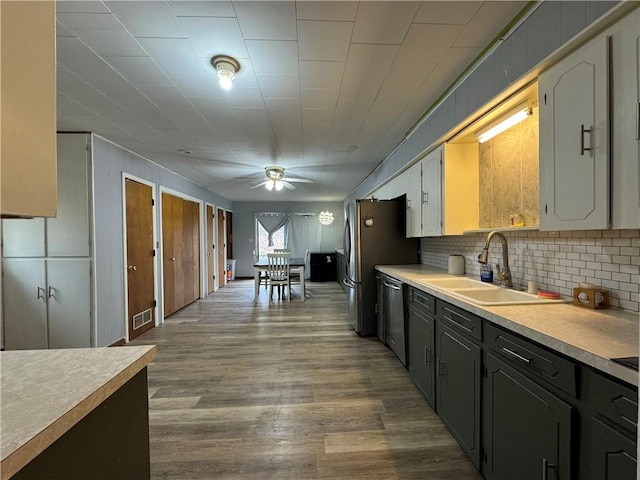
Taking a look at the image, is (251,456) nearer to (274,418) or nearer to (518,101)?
(274,418)

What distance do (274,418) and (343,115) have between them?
2.65 m

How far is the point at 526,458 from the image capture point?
1125 mm

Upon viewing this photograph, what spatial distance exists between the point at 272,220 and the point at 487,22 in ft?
26.0

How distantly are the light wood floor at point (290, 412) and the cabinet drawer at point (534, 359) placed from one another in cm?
81

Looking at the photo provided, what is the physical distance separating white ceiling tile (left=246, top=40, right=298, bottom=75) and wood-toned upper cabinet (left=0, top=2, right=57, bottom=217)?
132cm

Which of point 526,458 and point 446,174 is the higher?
point 446,174

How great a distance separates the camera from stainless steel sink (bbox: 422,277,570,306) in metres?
1.52

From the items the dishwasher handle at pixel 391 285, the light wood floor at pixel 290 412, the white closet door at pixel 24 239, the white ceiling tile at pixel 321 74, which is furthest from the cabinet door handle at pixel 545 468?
the white closet door at pixel 24 239

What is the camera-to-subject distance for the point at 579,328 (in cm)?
109

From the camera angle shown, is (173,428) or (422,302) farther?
(422,302)

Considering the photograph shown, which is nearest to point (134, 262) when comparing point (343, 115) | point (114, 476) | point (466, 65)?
point (343, 115)

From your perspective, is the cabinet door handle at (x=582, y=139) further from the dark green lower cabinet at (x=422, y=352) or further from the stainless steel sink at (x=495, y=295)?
the dark green lower cabinet at (x=422, y=352)

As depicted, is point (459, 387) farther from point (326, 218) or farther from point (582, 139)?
point (326, 218)

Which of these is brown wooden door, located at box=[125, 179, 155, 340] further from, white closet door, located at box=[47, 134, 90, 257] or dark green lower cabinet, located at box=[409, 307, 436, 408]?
dark green lower cabinet, located at box=[409, 307, 436, 408]
